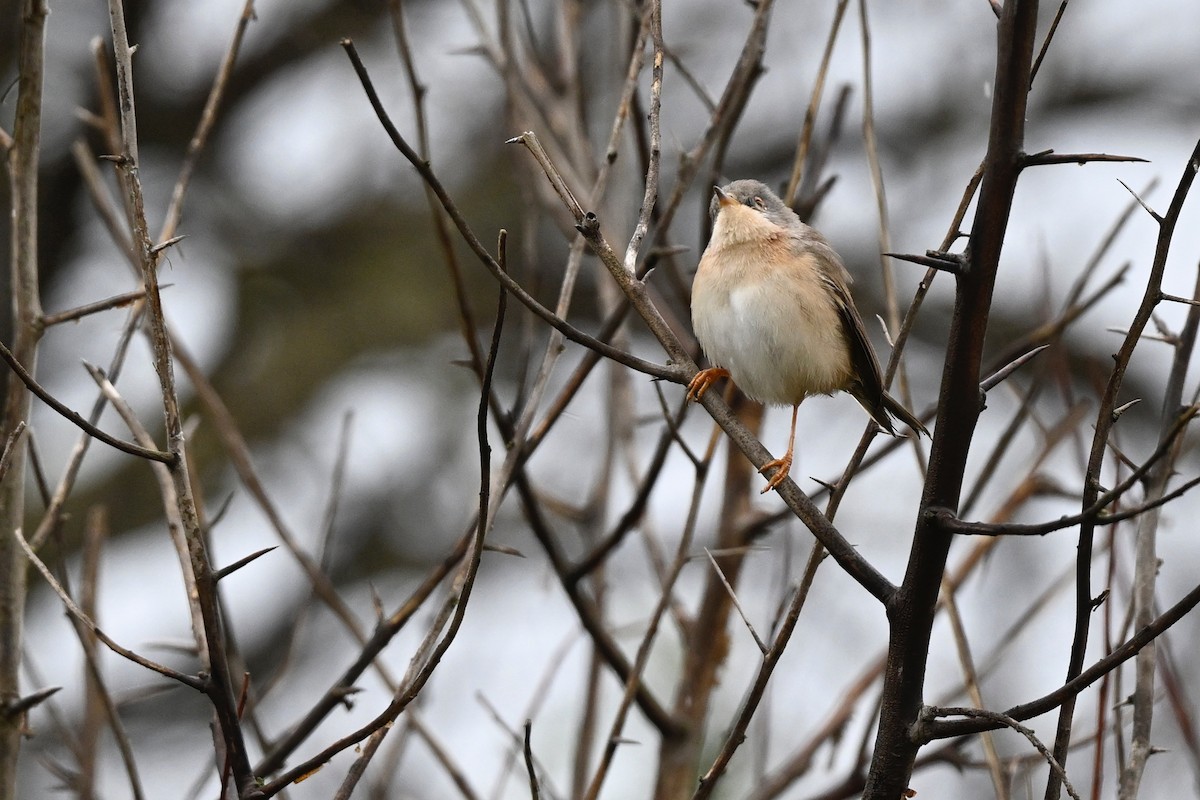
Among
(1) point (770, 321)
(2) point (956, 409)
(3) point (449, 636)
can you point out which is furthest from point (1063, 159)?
(1) point (770, 321)

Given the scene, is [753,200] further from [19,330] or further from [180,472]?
[180,472]

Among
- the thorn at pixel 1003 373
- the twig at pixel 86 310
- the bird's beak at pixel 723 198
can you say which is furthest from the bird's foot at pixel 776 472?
the bird's beak at pixel 723 198

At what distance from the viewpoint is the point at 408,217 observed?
8.78 metres

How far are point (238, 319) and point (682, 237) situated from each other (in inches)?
131

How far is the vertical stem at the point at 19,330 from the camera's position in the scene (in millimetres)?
2449

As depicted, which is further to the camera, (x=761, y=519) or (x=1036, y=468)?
(x=761, y=519)

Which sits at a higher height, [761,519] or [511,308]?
[511,308]

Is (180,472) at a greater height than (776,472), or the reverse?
(776,472)

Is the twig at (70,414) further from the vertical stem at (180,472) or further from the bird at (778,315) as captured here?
the bird at (778,315)

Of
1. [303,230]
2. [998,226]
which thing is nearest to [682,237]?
[303,230]

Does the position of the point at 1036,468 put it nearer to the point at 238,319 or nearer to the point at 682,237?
the point at 682,237

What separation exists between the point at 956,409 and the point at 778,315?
187cm

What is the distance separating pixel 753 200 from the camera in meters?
Result: 4.10

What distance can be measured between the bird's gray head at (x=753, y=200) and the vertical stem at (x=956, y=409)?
6.99 feet
